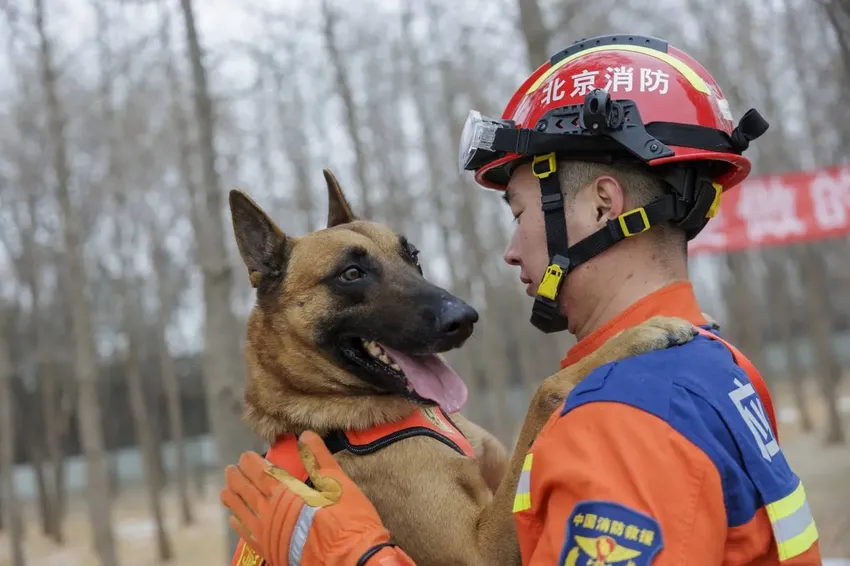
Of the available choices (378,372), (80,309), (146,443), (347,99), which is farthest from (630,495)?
(146,443)

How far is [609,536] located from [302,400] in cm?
185

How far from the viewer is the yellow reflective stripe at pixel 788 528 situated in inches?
67.9

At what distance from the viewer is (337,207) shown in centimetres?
402

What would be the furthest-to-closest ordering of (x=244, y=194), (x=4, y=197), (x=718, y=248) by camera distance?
(x=4, y=197) < (x=718, y=248) < (x=244, y=194)

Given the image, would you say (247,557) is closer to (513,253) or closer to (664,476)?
(513,253)

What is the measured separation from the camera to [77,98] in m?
17.9

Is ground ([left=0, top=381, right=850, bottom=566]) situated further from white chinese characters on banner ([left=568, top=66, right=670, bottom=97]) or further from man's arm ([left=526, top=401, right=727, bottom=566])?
man's arm ([left=526, top=401, right=727, bottom=566])

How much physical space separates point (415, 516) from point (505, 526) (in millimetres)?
360

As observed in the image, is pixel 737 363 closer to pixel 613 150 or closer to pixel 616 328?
pixel 616 328

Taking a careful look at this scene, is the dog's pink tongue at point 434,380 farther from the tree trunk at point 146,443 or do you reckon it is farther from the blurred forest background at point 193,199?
the tree trunk at point 146,443

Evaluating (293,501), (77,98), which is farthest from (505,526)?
(77,98)

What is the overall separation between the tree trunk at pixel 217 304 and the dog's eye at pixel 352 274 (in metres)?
3.76

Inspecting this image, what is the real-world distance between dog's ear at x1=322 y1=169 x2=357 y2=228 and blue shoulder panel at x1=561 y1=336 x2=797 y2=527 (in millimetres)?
2419

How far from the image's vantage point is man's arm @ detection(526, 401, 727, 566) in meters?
1.51
